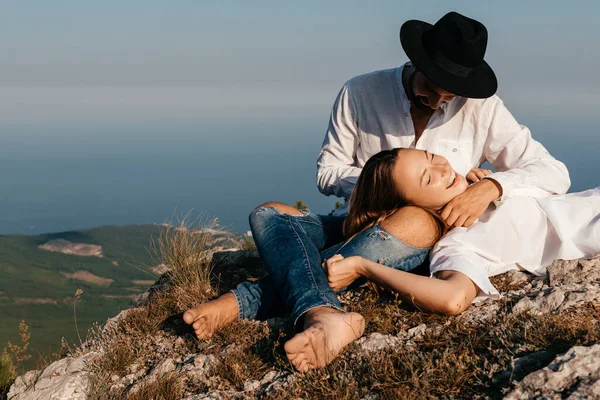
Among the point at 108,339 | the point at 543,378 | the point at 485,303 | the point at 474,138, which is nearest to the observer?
the point at 543,378

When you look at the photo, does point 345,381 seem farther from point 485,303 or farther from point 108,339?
point 108,339

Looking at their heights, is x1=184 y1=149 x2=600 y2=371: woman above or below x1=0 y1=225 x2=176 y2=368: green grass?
above

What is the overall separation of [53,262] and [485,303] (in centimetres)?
12749

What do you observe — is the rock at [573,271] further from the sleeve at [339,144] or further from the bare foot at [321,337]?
the sleeve at [339,144]

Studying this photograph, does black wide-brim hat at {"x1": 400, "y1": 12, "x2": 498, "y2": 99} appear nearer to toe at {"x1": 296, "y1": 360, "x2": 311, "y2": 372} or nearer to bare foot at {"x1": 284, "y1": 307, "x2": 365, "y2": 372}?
bare foot at {"x1": 284, "y1": 307, "x2": 365, "y2": 372}

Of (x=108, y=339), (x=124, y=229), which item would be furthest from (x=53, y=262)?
(x=108, y=339)

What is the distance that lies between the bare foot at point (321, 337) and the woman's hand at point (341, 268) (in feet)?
0.94

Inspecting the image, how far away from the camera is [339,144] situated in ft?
18.1

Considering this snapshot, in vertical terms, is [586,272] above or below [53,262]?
above

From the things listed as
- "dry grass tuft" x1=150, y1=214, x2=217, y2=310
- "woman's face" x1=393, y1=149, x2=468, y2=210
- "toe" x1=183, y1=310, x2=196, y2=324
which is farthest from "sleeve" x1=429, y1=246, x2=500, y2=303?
"dry grass tuft" x1=150, y1=214, x2=217, y2=310

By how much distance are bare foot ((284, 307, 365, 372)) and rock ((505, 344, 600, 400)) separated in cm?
104

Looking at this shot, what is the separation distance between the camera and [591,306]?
3.45m

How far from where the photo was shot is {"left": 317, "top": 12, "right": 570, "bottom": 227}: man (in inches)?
168

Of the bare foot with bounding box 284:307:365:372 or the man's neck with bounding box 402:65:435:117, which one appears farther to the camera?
the man's neck with bounding box 402:65:435:117
